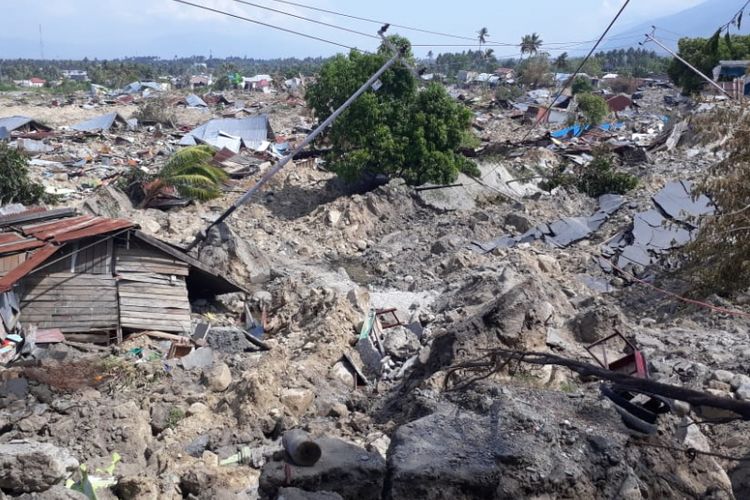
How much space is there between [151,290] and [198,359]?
153 centimetres

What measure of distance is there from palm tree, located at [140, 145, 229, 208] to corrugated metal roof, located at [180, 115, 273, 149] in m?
10.3

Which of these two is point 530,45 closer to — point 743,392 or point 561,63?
point 561,63

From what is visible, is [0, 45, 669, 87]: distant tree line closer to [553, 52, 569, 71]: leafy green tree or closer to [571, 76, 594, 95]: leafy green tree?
[553, 52, 569, 71]: leafy green tree

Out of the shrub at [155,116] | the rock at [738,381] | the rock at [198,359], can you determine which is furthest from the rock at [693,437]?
the shrub at [155,116]

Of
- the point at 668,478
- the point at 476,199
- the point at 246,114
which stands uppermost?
the point at 668,478

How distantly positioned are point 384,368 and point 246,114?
1380 inches

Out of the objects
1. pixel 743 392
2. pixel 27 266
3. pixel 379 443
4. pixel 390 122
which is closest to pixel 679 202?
pixel 390 122

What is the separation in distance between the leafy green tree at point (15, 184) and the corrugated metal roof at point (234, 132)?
11375mm

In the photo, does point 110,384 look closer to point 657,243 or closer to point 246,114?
point 657,243

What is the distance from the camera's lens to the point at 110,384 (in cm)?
755

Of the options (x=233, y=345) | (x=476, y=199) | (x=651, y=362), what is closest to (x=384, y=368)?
(x=233, y=345)

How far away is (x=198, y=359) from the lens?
881 cm

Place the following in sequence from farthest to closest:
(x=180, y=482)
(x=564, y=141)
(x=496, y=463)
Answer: (x=564, y=141) → (x=180, y=482) → (x=496, y=463)

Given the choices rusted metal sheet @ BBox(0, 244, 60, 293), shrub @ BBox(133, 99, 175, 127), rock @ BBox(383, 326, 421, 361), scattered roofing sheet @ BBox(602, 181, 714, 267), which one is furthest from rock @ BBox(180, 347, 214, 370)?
shrub @ BBox(133, 99, 175, 127)
